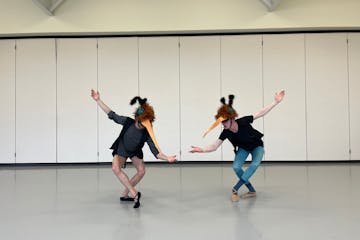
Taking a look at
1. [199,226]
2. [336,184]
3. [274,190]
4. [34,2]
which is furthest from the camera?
[34,2]

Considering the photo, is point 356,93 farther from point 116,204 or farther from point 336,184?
point 116,204

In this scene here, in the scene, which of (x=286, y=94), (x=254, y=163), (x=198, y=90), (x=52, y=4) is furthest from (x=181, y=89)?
(x=254, y=163)

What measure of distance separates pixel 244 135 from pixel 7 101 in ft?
18.4

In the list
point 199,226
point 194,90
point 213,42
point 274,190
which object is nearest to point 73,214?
point 199,226

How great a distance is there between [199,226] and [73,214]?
4.73 ft

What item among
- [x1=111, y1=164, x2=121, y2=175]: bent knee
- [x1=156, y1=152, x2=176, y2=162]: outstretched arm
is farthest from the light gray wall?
[x1=156, y1=152, x2=176, y2=162]: outstretched arm

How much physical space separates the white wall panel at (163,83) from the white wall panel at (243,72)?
1.04 metres

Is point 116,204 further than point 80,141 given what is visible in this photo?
No

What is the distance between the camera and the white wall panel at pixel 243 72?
7844 mm

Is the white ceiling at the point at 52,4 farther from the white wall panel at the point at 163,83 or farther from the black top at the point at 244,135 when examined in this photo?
the black top at the point at 244,135

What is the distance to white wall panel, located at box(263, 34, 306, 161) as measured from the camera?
783cm

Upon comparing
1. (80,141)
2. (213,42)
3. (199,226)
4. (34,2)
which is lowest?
(199,226)

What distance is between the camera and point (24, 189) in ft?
18.0

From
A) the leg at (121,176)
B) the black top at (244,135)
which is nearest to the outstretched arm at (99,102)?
the leg at (121,176)
